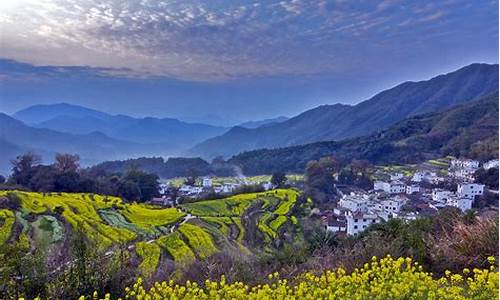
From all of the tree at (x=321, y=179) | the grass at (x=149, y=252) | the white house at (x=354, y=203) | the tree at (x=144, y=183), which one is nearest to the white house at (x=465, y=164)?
the tree at (x=321, y=179)

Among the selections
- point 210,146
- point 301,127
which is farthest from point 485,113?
point 210,146

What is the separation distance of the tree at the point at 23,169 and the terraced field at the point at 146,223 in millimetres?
6388

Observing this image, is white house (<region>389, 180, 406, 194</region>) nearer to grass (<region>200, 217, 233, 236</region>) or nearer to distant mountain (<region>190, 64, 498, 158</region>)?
grass (<region>200, 217, 233, 236</region>)

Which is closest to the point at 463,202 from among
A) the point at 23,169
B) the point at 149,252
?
the point at 149,252

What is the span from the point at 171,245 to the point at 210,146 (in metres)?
127

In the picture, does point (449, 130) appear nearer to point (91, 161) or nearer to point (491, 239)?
point (491, 239)

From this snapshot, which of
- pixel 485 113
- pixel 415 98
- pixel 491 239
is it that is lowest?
pixel 491 239

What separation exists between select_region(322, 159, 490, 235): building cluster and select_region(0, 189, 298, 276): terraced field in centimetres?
343

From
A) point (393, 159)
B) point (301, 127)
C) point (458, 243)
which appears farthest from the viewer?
point (301, 127)

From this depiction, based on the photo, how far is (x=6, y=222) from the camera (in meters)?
15.0

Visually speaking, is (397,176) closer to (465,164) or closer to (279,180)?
(465,164)

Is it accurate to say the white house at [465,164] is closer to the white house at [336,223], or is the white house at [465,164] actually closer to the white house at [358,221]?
the white house at [358,221]

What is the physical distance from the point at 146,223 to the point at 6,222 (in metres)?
5.47

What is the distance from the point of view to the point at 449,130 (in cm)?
5481
